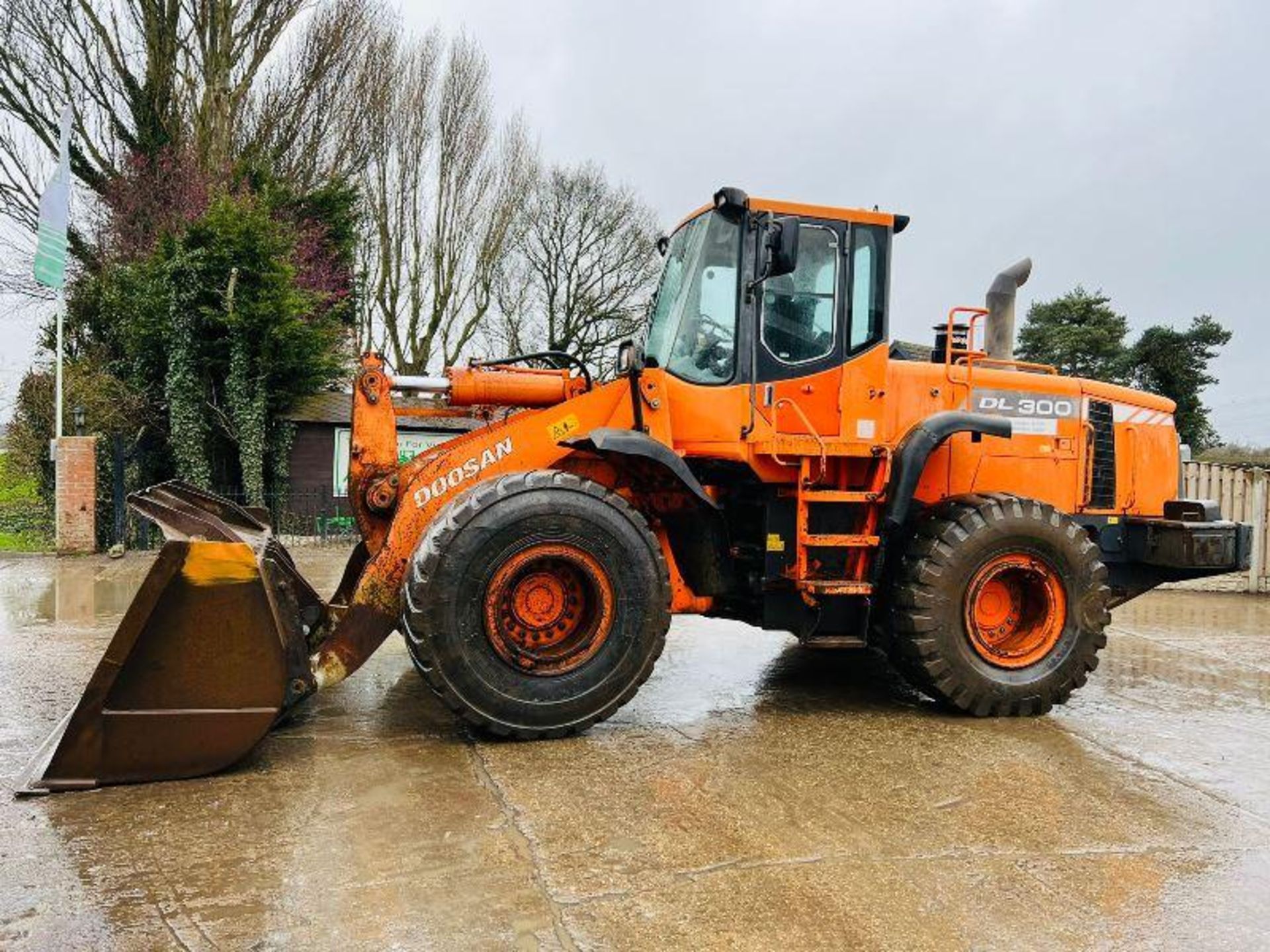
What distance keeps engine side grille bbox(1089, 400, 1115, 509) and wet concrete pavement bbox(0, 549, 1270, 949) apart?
1.32 metres

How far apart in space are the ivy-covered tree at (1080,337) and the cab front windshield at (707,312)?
25413 mm

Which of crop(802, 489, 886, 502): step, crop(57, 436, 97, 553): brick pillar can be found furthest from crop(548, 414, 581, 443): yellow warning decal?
crop(57, 436, 97, 553): brick pillar

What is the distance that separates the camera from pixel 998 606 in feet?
17.9

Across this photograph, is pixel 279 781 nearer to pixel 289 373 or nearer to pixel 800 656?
pixel 800 656

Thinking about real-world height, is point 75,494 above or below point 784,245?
below

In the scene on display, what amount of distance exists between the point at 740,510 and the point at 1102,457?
8.15 ft

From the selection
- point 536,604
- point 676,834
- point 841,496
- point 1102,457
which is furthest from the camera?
point 1102,457

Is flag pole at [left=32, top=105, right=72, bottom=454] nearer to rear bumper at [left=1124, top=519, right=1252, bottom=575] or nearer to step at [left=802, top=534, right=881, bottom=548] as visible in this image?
step at [left=802, top=534, right=881, bottom=548]

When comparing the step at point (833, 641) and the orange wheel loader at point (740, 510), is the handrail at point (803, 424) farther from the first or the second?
the step at point (833, 641)

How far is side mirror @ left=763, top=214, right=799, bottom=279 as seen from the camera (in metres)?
4.75

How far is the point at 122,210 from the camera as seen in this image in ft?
59.2

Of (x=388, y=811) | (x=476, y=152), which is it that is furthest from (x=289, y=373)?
(x=388, y=811)

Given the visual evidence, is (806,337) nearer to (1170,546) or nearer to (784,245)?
(784,245)

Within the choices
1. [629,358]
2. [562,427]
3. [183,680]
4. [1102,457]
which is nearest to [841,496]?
[629,358]
